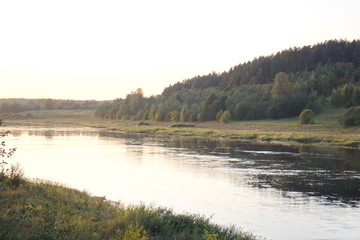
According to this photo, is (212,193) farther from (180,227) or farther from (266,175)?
(180,227)

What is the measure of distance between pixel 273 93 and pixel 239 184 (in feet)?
326

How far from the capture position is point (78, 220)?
1089 cm

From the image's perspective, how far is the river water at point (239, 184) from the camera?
56.3ft

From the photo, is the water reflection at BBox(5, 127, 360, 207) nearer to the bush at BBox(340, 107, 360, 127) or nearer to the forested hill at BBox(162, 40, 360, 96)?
the bush at BBox(340, 107, 360, 127)

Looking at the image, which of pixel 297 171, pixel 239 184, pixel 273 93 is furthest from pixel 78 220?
pixel 273 93

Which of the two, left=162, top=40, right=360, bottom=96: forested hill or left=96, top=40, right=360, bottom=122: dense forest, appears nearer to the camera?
left=96, top=40, right=360, bottom=122: dense forest

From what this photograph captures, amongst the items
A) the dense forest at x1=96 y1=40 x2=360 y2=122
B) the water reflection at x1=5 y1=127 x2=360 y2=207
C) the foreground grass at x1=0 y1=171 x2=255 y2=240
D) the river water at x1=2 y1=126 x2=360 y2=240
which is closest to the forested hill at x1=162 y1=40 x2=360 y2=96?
the dense forest at x1=96 y1=40 x2=360 y2=122

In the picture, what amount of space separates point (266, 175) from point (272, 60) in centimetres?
16212

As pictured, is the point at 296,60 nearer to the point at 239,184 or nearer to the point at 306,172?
the point at 306,172

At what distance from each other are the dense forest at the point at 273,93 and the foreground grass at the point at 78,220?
87.3 m

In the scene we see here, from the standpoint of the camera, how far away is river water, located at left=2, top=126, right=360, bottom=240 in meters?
17.2

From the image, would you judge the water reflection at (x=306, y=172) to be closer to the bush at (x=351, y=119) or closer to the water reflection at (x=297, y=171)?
the water reflection at (x=297, y=171)

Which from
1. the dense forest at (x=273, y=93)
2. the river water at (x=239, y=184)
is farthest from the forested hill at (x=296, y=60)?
the river water at (x=239, y=184)

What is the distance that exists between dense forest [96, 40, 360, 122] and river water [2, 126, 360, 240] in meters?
63.6
